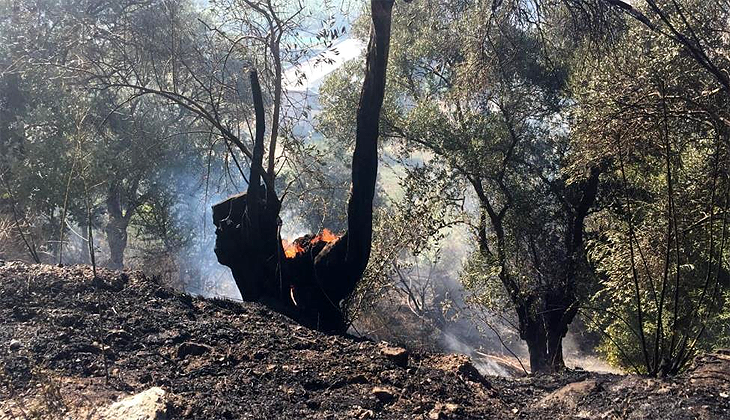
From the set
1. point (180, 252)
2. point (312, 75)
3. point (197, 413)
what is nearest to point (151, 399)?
point (197, 413)

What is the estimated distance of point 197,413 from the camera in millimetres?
3604

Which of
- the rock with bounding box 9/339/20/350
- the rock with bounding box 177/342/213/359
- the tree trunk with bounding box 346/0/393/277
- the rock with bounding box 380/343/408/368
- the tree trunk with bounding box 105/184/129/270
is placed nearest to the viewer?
the rock with bounding box 9/339/20/350

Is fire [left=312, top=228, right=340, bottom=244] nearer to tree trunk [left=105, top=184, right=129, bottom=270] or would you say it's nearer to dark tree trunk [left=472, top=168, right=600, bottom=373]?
dark tree trunk [left=472, top=168, right=600, bottom=373]

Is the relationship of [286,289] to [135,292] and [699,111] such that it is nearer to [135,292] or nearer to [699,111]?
[135,292]

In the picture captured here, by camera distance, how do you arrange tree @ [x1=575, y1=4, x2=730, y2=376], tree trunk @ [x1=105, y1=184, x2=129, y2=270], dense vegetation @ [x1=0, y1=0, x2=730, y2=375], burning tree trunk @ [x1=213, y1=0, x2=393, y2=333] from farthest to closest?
tree trunk @ [x1=105, y1=184, x2=129, y2=270] < burning tree trunk @ [x1=213, y1=0, x2=393, y2=333] < dense vegetation @ [x1=0, y1=0, x2=730, y2=375] < tree @ [x1=575, y1=4, x2=730, y2=376]

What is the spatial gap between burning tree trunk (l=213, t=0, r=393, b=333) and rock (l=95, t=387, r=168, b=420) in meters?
3.21

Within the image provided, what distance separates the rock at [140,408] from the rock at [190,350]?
0.99 metres

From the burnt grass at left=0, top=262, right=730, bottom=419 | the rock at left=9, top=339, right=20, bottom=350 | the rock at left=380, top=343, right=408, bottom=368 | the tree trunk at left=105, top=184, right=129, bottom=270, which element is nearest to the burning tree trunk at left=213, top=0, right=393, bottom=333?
the burnt grass at left=0, top=262, right=730, bottom=419

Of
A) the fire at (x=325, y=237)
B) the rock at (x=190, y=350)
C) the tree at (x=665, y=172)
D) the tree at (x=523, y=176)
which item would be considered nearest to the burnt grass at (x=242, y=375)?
the rock at (x=190, y=350)

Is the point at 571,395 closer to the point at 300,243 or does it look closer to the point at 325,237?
the point at 325,237

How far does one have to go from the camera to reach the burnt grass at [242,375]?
379 centimetres

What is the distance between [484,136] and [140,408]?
8.81 metres

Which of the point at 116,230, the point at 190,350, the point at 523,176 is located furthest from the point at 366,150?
the point at 116,230

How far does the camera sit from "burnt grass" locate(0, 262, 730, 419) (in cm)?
379
